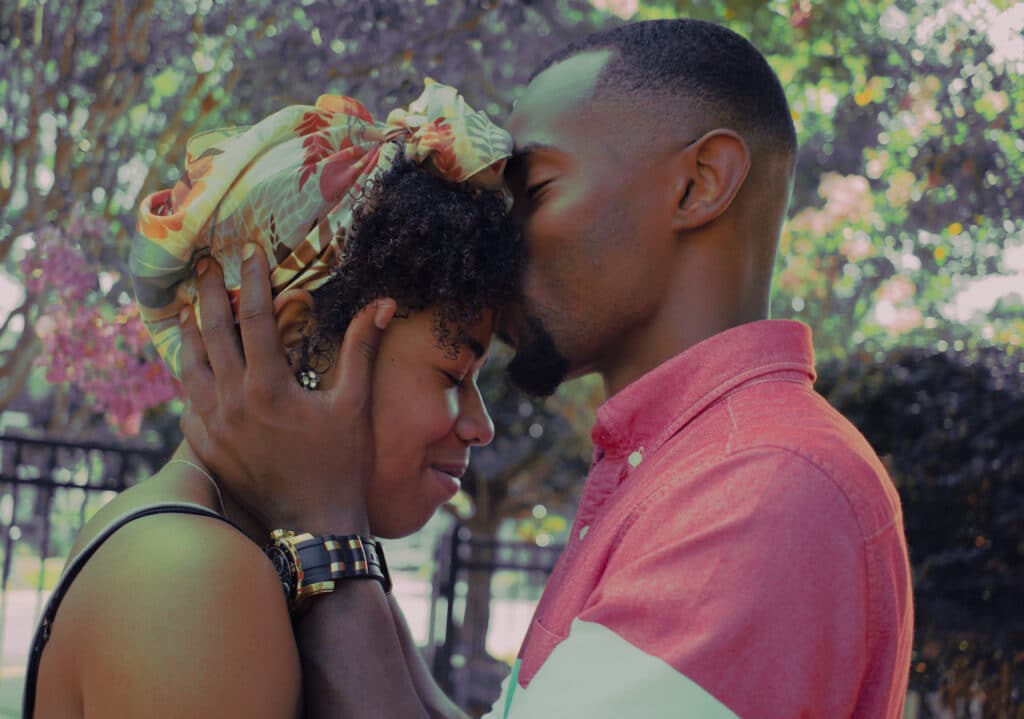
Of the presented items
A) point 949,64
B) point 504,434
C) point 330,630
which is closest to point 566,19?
point 949,64

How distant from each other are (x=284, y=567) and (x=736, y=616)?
3.16 ft

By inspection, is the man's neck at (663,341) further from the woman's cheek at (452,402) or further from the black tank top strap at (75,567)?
Result: the black tank top strap at (75,567)

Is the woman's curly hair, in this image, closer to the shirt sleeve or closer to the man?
the man

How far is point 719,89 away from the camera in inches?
88.0

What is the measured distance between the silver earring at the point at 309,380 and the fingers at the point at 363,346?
91 millimetres

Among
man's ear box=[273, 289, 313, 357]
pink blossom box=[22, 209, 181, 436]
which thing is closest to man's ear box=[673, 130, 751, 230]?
man's ear box=[273, 289, 313, 357]

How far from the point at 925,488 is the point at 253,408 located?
5732 mm

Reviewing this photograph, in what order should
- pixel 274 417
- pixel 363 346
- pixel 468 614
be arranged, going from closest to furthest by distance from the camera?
pixel 274 417 → pixel 363 346 → pixel 468 614

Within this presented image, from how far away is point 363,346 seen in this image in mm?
2367

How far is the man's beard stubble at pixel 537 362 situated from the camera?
2295mm

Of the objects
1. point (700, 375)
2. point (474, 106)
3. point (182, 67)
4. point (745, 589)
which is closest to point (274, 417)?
point (700, 375)

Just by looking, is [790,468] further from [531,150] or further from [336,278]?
[336,278]

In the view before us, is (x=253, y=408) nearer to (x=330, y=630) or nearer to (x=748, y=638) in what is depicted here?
(x=330, y=630)

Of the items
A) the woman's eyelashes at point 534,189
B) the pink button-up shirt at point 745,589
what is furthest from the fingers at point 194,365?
the pink button-up shirt at point 745,589
